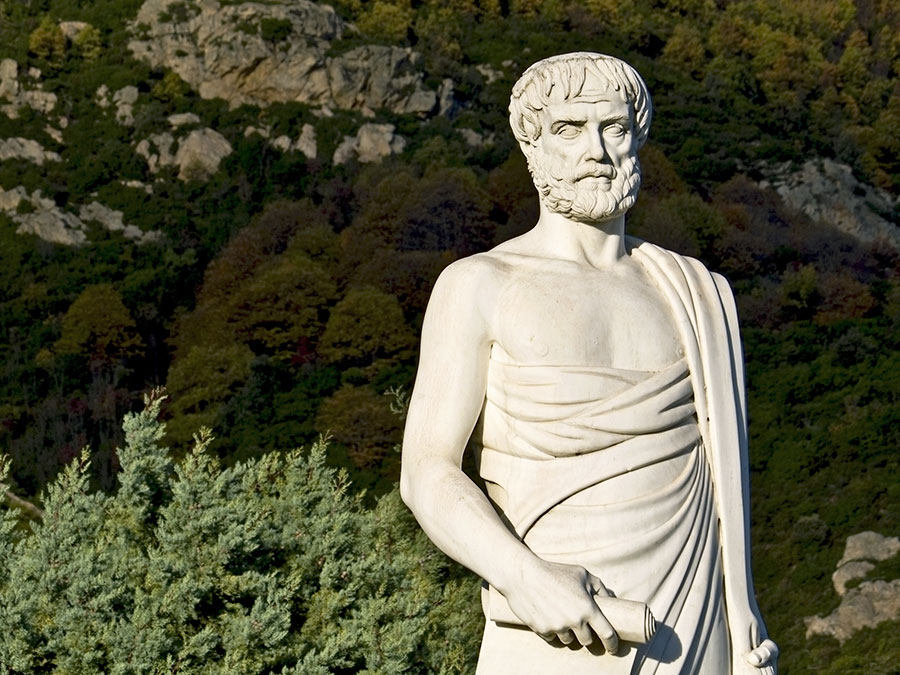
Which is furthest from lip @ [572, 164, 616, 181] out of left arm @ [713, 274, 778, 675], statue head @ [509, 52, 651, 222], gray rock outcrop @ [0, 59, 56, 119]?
gray rock outcrop @ [0, 59, 56, 119]

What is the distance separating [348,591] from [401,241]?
139 ft

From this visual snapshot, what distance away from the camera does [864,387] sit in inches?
1511

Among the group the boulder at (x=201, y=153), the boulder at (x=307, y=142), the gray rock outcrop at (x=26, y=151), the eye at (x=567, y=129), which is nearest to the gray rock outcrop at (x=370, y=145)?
the boulder at (x=307, y=142)

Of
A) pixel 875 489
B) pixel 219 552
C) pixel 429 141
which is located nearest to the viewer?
pixel 219 552

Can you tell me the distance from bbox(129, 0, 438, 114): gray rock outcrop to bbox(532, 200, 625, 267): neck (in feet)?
228

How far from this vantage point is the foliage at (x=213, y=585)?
1228 centimetres

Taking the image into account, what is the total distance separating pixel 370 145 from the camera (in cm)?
6962

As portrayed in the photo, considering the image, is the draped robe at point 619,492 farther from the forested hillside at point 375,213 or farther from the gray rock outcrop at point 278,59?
the gray rock outcrop at point 278,59

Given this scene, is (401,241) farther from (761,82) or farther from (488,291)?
(488,291)

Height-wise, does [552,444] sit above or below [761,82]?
above

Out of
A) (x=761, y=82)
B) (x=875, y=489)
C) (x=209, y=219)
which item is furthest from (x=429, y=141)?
(x=875, y=489)

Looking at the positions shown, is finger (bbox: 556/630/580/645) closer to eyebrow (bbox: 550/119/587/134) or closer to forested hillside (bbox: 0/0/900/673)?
eyebrow (bbox: 550/119/587/134)

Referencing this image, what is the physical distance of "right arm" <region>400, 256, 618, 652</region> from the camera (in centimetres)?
399

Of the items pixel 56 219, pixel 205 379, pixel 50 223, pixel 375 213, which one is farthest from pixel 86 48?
pixel 205 379
